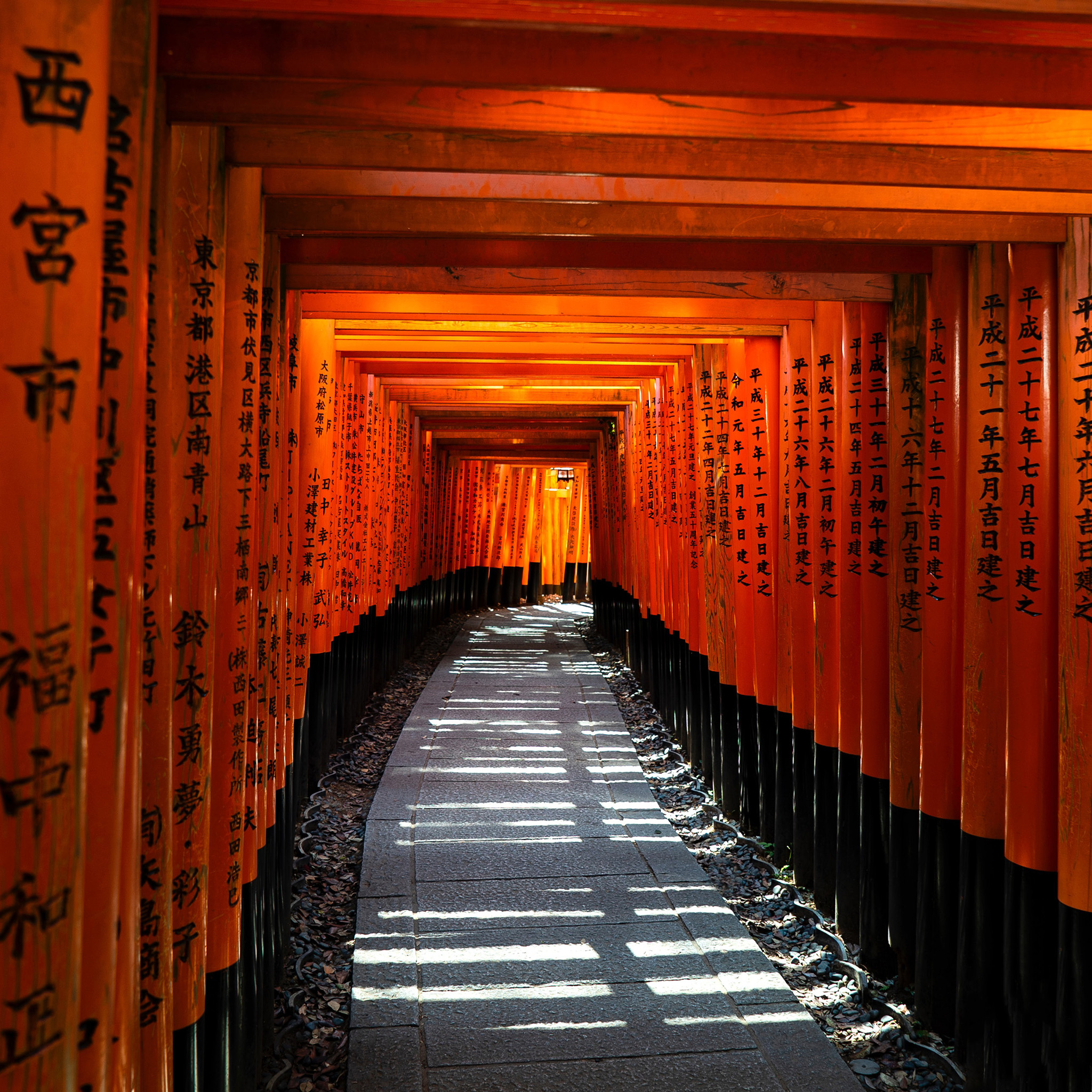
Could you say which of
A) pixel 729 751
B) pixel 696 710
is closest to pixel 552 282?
pixel 729 751

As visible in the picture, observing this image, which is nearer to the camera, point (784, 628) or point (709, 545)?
point (784, 628)

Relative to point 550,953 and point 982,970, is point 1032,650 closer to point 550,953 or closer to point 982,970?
point 982,970

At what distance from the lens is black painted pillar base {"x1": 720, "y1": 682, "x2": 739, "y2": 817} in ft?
20.7

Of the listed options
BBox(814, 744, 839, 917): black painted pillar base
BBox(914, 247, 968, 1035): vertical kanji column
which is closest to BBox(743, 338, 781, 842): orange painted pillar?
BBox(814, 744, 839, 917): black painted pillar base

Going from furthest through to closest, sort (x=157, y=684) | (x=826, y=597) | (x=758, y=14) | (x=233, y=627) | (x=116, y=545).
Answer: (x=826, y=597), (x=233, y=627), (x=157, y=684), (x=758, y=14), (x=116, y=545)

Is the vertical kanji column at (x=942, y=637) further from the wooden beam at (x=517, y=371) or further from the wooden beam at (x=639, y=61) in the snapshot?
the wooden beam at (x=517, y=371)

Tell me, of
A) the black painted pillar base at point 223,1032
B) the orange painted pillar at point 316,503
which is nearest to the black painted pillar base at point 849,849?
the black painted pillar base at point 223,1032

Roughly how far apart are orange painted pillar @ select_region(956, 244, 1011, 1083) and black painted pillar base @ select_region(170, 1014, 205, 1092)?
2561 millimetres

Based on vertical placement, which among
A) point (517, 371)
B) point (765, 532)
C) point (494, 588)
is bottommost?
point (494, 588)

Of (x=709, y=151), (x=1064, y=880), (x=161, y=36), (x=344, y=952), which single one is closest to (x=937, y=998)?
(x=1064, y=880)

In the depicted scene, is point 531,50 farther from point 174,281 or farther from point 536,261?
point 536,261

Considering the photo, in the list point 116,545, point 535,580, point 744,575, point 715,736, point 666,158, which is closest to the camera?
point 116,545

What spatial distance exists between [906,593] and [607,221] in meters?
1.90

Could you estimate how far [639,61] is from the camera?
2084 millimetres
